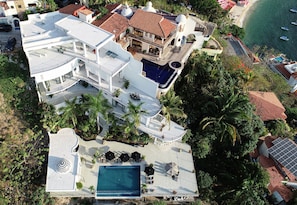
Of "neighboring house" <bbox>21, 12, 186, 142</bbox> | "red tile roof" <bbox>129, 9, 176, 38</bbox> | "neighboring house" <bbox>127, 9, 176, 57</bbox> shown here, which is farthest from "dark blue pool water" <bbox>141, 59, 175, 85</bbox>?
"red tile roof" <bbox>129, 9, 176, 38</bbox>

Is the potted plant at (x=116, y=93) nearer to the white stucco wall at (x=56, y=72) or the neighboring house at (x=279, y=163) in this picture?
the white stucco wall at (x=56, y=72)

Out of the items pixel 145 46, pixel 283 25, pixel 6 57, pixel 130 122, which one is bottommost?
pixel 283 25

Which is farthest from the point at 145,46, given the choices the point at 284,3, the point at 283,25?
the point at 284,3

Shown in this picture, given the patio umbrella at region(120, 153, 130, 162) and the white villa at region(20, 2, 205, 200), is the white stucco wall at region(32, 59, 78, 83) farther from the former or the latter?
the patio umbrella at region(120, 153, 130, 162)

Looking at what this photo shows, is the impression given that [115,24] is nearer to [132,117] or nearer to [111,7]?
[111,7]

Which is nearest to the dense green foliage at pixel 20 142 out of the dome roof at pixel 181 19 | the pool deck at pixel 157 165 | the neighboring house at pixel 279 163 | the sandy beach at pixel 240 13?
the pool deck at pixel 157 165

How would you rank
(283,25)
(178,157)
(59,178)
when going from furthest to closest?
(283,25), (178,157), (59,178)

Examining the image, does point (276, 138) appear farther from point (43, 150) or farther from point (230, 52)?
point (43, 150)
